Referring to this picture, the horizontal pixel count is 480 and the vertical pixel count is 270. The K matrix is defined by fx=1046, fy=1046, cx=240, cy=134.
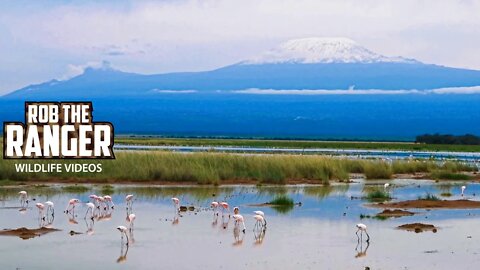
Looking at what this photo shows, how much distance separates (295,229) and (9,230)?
20.8ft

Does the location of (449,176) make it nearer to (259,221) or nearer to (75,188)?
(75,188)

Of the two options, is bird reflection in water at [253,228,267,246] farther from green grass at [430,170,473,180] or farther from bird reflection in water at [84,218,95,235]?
green grass at [430,170,473,180]

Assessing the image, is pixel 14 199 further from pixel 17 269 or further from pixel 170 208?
pixel 17 269

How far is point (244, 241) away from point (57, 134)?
20312 mm

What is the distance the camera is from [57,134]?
40.8m

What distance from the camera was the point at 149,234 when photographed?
890 inches

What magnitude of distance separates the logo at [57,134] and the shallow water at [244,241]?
208 inches

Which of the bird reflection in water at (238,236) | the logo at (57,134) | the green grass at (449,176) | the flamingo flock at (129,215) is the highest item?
the logo at (57,134)

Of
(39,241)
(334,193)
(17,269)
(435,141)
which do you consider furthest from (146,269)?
(435,141)

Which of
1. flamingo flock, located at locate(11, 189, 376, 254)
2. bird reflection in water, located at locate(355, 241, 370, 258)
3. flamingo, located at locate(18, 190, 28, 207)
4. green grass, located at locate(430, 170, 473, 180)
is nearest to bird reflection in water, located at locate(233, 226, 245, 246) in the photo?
flamingo flock, located at locate(11, 189, 376, 254)

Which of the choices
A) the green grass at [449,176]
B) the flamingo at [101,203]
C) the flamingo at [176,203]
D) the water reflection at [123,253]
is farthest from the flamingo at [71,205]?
the green grass at [449,176]

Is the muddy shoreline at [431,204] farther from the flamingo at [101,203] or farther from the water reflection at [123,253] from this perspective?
the water reflection at [123,253]

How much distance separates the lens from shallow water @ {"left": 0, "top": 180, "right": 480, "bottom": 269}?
61.7 feet

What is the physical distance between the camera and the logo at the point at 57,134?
119 feet
